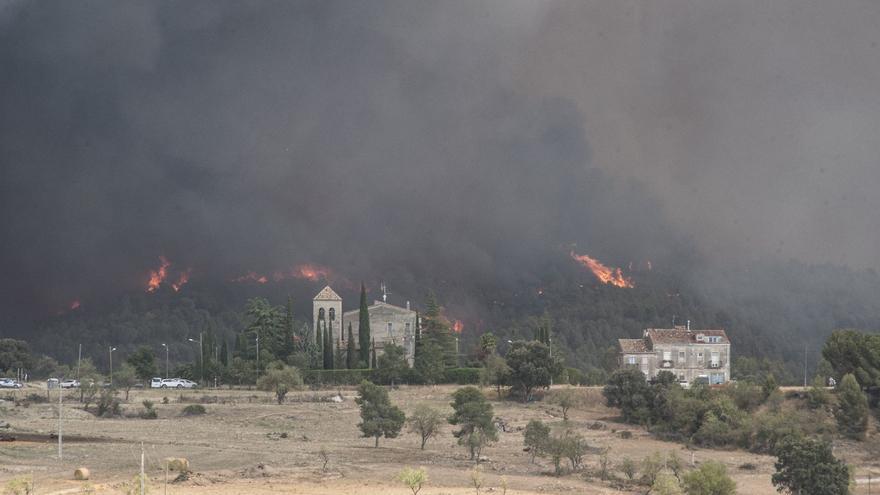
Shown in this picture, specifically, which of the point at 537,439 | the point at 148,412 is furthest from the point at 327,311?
the point at 537,439

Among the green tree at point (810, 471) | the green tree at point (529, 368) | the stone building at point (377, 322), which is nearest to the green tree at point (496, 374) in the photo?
the green tree at point (529, 368)

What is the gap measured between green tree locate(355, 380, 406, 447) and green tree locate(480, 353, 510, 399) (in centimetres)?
2380

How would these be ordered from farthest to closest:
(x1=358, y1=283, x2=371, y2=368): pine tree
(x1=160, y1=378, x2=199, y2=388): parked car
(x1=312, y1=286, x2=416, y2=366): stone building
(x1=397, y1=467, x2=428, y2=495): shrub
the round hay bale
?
(x1=312, y1=286, x2=416, y2=366): stone building < (x1=358, y1=283, x2=371, y2=368): pine tree < (x1=160, y1=378, x2=199, y2=388): parked car < the round hay bale < (x1=397, y1=467, x2=428, y2=495): shrub

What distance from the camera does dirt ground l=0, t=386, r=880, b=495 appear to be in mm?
55125

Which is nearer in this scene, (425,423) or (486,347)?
(425,423)

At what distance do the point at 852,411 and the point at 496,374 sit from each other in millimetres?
29150

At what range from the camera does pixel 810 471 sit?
54.3 m

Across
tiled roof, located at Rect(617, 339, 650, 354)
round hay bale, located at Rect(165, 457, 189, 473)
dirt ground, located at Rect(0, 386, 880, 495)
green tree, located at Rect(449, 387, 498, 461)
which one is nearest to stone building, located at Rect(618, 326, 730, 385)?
tiled roof, located at Rect(617, 339, 650, 354)

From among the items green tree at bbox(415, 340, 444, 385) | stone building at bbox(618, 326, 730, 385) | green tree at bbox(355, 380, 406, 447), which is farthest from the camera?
stone building at bbox(618, 326, 730, 385)

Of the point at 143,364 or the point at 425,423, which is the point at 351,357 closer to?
the point at 143,364

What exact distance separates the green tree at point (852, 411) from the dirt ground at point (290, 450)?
16.6 feet

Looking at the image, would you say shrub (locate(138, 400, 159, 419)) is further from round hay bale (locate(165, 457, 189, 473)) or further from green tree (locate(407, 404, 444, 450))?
round hay bale (locate(165, 457, 189, 473))

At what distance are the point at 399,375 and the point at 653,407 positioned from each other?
25.2m

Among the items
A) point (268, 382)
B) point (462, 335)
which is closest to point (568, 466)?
point (268, 382)
